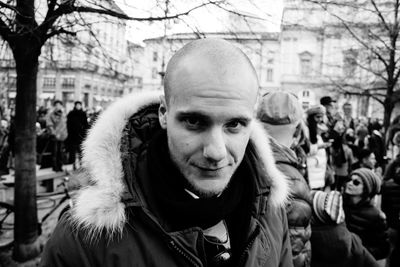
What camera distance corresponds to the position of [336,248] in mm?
2242

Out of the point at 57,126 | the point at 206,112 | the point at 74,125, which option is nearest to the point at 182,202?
the point at 206,112

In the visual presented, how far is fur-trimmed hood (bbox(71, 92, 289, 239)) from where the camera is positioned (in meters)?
1.21

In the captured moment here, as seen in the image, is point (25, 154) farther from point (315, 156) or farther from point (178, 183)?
point (315, 156)

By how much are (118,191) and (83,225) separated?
18cm

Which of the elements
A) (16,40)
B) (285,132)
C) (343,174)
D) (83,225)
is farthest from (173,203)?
(343,174)

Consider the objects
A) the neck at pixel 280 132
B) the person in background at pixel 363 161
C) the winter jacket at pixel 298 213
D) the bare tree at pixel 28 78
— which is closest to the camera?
the winter jacket at pixel 298 213

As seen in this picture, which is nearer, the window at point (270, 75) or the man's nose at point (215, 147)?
the man's nose at point (215, 147)

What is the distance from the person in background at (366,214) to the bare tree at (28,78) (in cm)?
237

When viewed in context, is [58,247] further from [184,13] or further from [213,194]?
[184,13]

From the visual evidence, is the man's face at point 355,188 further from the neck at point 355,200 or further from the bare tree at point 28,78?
the bare tree at point 28,78

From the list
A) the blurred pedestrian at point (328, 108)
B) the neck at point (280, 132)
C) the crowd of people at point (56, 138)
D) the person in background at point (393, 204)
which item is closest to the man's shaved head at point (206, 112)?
the neck at point (280, 132)

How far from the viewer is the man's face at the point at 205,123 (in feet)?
4.12

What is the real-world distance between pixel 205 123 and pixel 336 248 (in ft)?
5.09

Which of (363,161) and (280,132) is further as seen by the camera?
(363,161)
